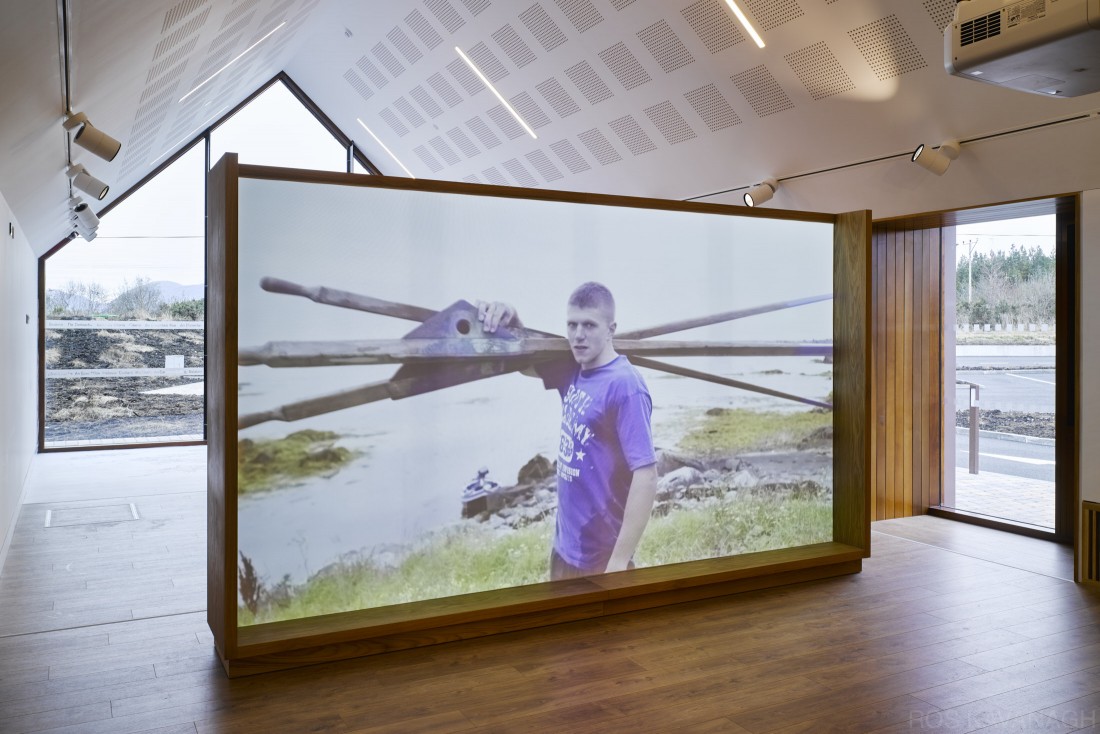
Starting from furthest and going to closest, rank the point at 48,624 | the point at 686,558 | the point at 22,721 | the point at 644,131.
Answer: the point at 644,131, the point at 686,558, the point at 48,624, the point at 22,721

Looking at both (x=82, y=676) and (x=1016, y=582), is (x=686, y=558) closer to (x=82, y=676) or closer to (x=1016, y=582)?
(x=1016, y=582)

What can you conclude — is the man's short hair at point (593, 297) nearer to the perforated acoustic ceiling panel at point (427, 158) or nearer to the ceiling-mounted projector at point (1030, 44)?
the ceiling-mounted projector at point (1030, 44)

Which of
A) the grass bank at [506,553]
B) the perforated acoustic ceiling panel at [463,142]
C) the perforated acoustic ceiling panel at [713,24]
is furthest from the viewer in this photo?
the perforated acoustic ceiling panel at [463,142]

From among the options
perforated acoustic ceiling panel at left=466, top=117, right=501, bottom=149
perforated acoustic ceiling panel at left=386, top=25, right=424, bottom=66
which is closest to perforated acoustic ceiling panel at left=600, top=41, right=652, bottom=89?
perforated acoustic ceiling panel at left=466, top=117, right=501, bottom=149

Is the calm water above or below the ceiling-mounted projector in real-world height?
below

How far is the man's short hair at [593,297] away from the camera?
4418mm

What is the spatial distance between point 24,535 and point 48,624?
2251 millimetres

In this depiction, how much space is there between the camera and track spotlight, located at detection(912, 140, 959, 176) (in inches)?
222

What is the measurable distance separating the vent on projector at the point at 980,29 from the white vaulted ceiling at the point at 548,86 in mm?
2240

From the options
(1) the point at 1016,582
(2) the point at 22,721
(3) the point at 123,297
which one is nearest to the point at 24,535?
(2) the point at 22,721

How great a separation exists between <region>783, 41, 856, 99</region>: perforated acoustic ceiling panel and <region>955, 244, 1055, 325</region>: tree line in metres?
1.79

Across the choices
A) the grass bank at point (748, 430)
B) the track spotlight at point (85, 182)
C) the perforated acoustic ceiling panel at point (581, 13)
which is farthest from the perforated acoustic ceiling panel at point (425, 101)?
the grass bank at point (748, 430)

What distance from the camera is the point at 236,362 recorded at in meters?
3.60

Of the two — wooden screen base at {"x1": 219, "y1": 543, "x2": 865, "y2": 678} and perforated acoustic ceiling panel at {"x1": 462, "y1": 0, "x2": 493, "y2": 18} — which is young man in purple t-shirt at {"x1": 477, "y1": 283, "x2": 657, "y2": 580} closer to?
wooden screen base at {"x1": 219, "y1": 543, "x2": 865, "y2": 678}
